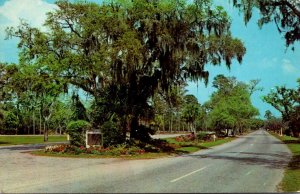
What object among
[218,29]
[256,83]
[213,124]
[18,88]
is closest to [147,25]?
[218,29]

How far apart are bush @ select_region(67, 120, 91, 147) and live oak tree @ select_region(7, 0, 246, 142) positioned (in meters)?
2.24

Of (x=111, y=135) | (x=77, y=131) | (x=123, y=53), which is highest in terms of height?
(x=123, y=53)

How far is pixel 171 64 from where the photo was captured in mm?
32844

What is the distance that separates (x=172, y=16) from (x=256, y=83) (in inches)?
3093

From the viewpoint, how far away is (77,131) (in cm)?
3431

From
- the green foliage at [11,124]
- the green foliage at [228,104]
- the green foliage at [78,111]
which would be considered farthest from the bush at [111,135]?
the green foliage at [11,124]

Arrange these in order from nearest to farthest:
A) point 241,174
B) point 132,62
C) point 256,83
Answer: point 241,174 < point 132,62 < point 256,83

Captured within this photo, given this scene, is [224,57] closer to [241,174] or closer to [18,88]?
[18,88]

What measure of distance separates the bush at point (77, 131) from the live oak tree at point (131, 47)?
Answer: 224 cm

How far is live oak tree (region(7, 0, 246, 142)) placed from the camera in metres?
31.6

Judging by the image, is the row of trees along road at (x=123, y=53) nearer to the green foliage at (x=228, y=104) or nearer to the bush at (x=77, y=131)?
the bush at (x=77, y=131)

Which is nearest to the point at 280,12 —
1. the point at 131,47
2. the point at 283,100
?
the point at 131,47

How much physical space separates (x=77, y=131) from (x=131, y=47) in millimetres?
8825

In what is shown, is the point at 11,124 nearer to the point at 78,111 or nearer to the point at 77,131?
the point at 78,111
